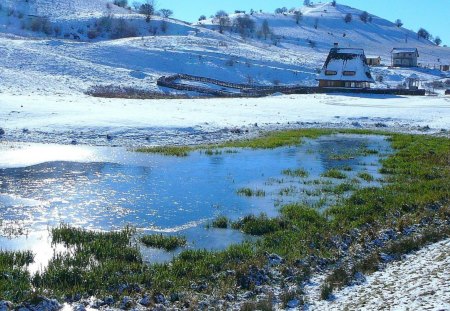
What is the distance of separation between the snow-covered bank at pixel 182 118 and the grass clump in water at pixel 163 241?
1896 centimetres

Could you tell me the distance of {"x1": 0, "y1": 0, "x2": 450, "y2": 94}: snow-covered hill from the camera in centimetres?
7100

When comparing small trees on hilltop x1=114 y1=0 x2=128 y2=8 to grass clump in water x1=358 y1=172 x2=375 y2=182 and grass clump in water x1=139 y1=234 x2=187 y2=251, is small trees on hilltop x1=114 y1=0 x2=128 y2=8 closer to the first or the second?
grass clump in water x1=358 y1=172 x2=375 y2=182

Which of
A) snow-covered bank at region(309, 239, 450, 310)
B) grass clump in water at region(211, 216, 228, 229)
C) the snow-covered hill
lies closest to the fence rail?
the snow-covered hill

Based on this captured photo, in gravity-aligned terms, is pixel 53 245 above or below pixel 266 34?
below

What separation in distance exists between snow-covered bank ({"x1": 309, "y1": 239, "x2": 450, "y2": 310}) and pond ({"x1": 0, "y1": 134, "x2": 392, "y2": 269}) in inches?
149

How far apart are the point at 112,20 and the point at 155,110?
9483 centimetres

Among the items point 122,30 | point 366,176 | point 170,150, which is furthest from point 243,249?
point 122,30

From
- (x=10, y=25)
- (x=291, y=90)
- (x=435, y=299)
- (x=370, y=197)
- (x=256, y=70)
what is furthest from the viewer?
(x=10, y=25)

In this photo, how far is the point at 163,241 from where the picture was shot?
13.5 m

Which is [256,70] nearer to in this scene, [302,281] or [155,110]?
[155,110]

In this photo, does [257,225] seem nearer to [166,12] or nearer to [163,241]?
[163,241]

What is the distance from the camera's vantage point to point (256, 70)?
325 ft

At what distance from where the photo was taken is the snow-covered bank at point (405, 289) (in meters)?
9.54

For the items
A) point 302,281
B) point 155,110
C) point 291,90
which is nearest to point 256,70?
point 291,90
